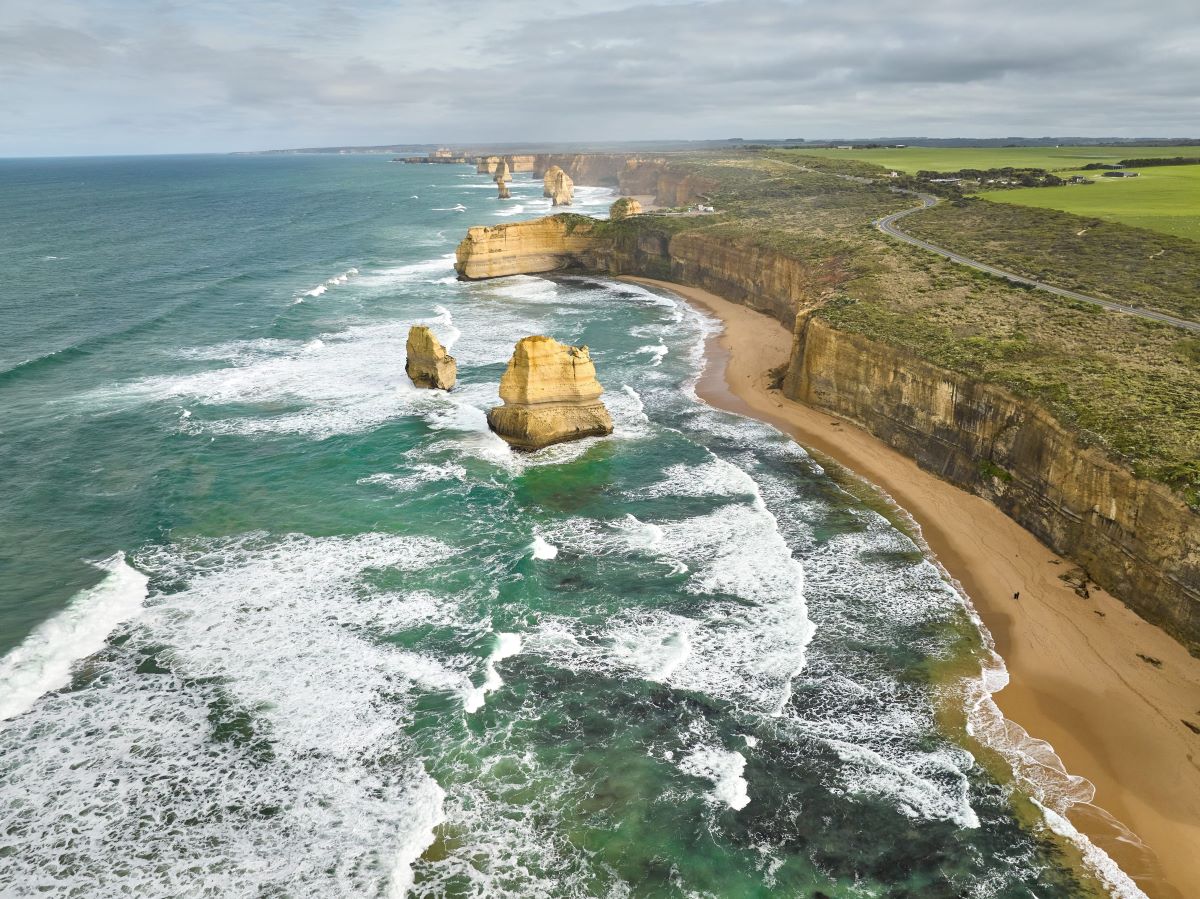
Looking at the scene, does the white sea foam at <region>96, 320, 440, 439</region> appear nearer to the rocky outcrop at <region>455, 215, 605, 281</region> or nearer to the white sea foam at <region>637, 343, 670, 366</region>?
the white sea foam at <region>637, 343, 670, 366</region>

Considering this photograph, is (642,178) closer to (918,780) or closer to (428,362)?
(428,362)

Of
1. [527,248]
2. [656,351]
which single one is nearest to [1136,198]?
[656,351]

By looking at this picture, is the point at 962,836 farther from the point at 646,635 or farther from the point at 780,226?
the point at 780,226

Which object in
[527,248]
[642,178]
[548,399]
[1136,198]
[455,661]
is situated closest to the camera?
[455,661]

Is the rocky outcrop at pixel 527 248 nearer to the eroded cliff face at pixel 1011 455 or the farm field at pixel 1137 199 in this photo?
the eroded cliff face at pixel 1011 455

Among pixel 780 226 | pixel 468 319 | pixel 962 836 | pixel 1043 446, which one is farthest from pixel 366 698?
pixel 780 226

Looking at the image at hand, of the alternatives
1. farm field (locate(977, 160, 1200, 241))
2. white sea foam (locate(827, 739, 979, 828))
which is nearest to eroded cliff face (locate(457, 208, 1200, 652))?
white sea foam (locate(827, 739, 979, 828))

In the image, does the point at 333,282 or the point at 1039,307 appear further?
the point at 333,282
